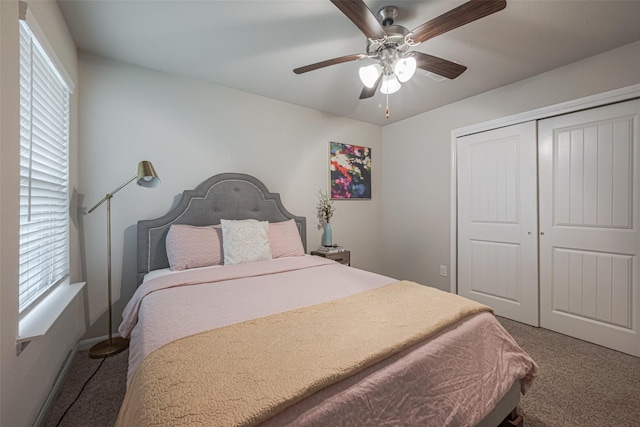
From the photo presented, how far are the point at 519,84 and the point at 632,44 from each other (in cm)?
73

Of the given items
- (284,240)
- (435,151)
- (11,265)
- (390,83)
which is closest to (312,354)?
(11,265)

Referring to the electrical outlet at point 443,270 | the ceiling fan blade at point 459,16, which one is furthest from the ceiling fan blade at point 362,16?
the electrical outlet at point 443,270

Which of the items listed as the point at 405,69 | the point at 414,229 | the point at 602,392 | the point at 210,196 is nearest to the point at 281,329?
the point at 405,69

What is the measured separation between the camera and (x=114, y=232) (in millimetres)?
2293

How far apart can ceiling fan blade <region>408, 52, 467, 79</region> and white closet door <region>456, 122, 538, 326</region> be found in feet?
4.45

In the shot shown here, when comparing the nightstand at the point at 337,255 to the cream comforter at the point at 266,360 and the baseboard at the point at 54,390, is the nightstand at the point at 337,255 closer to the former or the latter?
the cream comforter at the point at 266,360

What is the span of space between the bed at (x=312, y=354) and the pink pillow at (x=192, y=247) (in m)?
0.24

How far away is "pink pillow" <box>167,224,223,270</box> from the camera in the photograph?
2194 mm

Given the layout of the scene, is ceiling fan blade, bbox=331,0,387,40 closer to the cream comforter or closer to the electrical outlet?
the cream comforter

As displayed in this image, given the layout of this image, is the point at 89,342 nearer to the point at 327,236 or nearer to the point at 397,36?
the point at 327,236

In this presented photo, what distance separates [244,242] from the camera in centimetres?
237

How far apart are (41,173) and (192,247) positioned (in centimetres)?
102

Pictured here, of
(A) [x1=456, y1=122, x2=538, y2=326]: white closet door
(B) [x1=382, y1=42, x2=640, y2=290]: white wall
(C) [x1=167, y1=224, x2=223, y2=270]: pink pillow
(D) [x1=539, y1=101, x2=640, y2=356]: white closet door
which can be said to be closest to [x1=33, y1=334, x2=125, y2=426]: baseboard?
(C) [x1=167, y1=224, x2=223, y2=270]: pink pillow

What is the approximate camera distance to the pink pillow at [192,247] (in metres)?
2.19
